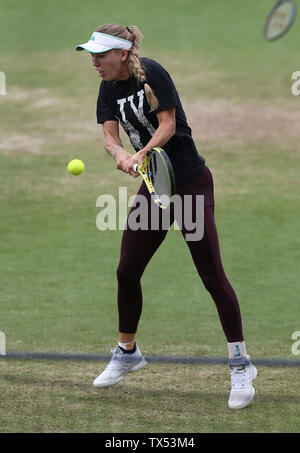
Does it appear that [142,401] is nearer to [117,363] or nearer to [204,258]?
[117,363]

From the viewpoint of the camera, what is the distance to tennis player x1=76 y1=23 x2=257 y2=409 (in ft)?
17.6

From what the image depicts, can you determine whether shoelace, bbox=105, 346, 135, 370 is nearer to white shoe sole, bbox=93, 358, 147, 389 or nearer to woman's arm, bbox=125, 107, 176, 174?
white shoe sole, bbox=93, 358, 147, 389

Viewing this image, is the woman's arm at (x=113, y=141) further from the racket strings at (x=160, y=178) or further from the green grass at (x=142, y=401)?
the green grass at (x=142, y=401)

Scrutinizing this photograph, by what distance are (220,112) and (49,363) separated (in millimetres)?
7864

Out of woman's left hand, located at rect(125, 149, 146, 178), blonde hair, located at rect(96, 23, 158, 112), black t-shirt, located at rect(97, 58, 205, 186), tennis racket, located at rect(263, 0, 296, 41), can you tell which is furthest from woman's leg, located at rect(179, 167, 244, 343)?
tennis racket, located at rect(263, 0, 296, 41)

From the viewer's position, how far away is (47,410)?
17.6 ft

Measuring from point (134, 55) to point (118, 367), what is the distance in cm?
202

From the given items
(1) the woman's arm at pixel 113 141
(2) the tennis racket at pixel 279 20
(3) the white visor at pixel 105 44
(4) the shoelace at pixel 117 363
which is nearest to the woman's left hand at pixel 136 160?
(1) the woman's arm at pixel 113 141

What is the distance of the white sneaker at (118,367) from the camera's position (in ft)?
18.9

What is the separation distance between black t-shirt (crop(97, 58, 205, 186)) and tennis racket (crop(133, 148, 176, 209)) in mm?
165

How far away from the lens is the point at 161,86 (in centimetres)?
535


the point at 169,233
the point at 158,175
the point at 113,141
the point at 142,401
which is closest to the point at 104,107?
the point at 113,141
